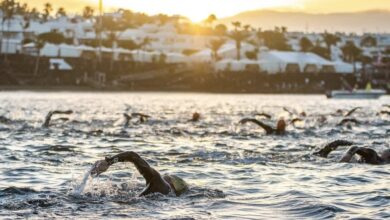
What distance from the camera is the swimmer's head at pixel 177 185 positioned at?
14273 mm

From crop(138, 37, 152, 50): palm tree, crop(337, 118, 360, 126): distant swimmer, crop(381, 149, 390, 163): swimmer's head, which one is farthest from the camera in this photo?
crop(138, 37, 152, 50): palm tree

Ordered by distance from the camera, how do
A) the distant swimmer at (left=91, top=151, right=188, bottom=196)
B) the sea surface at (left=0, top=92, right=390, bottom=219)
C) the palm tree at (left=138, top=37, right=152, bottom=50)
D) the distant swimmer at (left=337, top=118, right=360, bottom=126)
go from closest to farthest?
the sea surface at (left=0, top=92, right=390, bottom=219) → the distant swimmer at (left=91, top=151, right=188, bottom=196) → the distant swimmer at (left=337, top=118, right=360, bottom=126) → the palm tree at (left=138, top=37, right=152, bottom=50)

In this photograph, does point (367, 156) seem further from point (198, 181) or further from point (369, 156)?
point (198, 181)

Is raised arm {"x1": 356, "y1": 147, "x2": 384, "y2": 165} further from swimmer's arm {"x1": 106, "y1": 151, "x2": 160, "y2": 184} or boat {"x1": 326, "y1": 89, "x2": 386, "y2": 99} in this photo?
boat {"x1": 326, "y1": 89, "x2": 386, "y2": 99}

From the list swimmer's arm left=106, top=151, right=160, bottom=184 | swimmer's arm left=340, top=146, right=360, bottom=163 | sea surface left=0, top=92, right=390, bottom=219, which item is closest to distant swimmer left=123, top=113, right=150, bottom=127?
sea surface left=0, top=92, right=390, bottom=219

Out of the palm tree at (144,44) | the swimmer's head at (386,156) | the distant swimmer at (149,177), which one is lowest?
the swimmer's head at (386,156)

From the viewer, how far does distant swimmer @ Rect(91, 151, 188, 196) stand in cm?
1304

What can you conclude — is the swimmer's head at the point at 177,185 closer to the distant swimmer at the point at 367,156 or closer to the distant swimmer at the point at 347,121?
the distant swimmer at the point at 367,156

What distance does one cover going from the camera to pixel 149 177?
549 inches

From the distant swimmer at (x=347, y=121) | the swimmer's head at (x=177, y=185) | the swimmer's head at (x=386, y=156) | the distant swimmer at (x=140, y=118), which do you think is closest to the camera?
the swimmer's head at (x=177, y=185)

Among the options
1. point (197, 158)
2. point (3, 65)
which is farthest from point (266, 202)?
point (3, 65)

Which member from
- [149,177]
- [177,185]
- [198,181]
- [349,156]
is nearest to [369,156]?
[349,156]

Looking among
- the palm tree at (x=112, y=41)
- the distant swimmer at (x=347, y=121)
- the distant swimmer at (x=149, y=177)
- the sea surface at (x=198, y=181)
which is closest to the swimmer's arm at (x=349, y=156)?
the sea surface at (x=198, y=181)

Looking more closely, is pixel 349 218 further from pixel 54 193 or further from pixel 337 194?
pixel 54 193
